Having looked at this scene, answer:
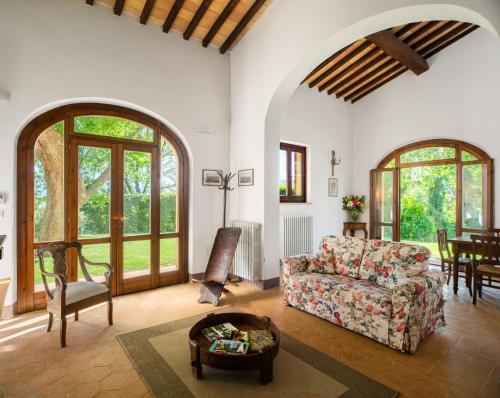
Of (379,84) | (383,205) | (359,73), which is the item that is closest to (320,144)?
(359,73)

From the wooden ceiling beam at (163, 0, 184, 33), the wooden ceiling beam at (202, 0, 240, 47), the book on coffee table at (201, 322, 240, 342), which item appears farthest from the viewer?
the wooden ceiling beam at (202, 0, 240, 47)

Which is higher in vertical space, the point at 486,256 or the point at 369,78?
the point at 369,78

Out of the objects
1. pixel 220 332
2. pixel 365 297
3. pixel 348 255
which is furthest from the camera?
pixel 348 255

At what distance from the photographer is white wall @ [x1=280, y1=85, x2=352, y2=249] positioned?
5.90 metres

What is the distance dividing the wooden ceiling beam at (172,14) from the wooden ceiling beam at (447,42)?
4.67 m

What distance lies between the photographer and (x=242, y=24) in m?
4.50

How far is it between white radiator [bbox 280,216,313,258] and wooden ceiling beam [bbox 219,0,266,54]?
314cm

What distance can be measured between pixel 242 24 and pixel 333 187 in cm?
377

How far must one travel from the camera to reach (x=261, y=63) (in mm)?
4484

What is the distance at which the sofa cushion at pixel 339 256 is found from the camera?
11.2 ft

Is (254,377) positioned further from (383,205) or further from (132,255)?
(383,205)

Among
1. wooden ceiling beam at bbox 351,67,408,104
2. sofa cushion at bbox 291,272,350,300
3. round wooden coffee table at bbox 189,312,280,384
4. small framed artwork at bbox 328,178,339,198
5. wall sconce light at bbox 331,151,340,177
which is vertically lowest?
round wooden coffee table at bbox 189,312,280,384

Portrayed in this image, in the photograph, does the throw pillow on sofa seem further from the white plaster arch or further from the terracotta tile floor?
the white plaster arch

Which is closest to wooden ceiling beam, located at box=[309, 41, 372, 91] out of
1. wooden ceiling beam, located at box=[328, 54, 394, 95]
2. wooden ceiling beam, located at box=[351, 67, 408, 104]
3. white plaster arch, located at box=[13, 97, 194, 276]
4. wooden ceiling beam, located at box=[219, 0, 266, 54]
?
wooden ceiling beam, located at box=[328, 54, 394, 95]
